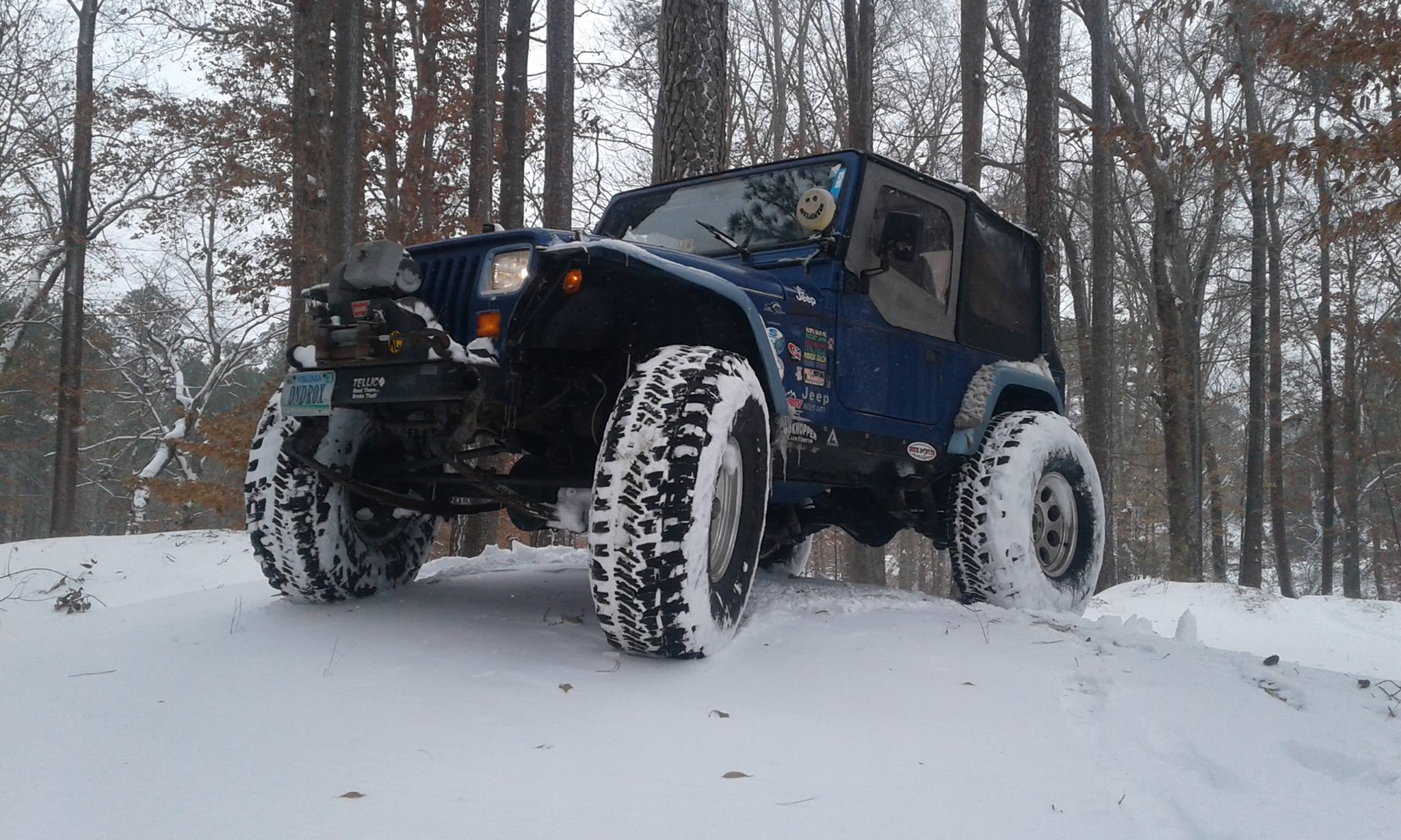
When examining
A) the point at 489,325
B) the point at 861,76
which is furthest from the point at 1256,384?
the point at 489,325

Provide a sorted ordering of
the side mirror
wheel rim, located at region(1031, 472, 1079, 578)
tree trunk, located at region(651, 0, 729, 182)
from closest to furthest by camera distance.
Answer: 1. the side mirror
2. wheel rim, located at region(1031, 472, 1079, 578)
3. tree trunk, located at region(651, 0, 729, 182)

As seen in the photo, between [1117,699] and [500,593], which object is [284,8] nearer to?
[500,593]

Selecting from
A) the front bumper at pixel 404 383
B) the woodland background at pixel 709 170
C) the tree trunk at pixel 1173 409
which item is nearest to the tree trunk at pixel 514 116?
the woodland background at pixel 709 170

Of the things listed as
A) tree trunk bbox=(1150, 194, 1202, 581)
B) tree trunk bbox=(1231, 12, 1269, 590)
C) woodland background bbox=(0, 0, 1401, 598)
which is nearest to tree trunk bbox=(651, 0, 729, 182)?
woodland background bbox=(0, 0, 1401, 598)

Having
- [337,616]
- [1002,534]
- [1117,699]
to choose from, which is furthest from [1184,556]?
[337,616]

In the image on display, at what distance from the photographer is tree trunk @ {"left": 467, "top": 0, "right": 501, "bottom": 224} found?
454 inches

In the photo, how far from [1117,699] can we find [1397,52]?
4.38 metres

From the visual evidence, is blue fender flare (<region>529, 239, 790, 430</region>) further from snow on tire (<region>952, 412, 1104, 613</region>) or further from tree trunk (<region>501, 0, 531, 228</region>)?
tree trunk (<region>501, 0, 531, 228</region>)

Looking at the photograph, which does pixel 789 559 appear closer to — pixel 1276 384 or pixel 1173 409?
pixel 1173 409

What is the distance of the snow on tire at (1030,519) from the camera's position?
472 cm

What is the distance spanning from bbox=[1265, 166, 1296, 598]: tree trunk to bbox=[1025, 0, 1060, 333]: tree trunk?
447 inches

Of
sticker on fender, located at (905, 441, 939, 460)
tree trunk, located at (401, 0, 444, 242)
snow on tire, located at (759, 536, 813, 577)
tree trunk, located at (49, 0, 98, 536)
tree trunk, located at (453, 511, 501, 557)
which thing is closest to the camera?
sticker on fender, located at (905, 441, 939, 460)

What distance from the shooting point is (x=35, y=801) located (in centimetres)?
197

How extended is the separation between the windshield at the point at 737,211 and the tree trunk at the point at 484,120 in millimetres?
6812
